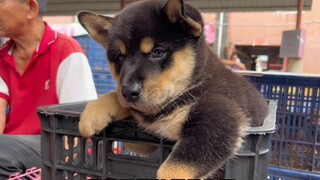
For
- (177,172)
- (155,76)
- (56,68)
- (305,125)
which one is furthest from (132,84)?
(305,125)

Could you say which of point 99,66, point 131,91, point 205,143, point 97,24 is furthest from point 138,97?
point 99,66

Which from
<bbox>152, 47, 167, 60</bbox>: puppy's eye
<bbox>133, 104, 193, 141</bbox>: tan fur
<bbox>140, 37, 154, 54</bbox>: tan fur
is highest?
<bbox>140, 37, 154, 54</bbox>: tan fur

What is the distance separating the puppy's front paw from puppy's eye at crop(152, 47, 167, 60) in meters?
0.23

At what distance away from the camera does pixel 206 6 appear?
4.27 m

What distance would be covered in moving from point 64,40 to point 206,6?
2775 millimetres

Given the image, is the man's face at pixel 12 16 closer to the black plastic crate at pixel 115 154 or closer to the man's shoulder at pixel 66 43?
the man's shoulder at pixel 66 43

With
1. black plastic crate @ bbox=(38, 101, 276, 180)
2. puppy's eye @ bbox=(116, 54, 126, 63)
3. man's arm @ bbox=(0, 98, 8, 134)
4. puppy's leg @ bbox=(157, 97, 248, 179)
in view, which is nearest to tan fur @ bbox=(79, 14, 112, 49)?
puppy's eye @ bbox=(116, 54, 126, 63)

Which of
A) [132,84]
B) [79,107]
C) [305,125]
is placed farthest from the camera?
[305,125]

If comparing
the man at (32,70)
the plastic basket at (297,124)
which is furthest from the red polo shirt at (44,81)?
the plastic basket at (297,124)

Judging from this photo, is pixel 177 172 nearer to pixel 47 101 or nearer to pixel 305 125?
pixel 47 101

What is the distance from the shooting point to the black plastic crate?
0.91m

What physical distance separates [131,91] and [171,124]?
0.17m

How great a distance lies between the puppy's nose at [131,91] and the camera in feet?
3.32

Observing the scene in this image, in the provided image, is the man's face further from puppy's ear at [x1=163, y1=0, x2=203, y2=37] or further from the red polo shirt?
puppy's ear at [x1=163, y1=0, x2=203, y2=37]
